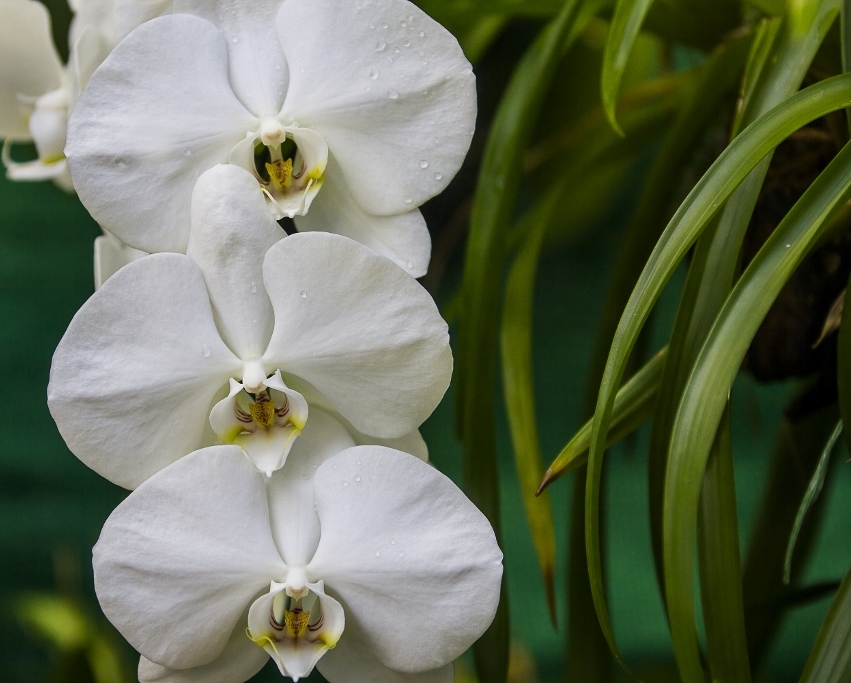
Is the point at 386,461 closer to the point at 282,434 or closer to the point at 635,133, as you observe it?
the point at 282,434

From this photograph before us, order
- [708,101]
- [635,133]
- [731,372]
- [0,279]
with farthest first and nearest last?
[0,279] → [635,133] → [708,101] → [731,372]

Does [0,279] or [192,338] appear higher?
[192,338]

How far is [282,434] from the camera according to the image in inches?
15.1

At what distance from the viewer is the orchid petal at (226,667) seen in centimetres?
40

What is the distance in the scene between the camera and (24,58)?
0.58 meters

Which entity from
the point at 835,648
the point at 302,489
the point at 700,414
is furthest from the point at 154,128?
the point at 835,648

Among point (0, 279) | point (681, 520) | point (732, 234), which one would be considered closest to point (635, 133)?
point (732, 234)

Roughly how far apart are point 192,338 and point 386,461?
4.3 inches

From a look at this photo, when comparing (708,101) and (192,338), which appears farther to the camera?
(708,101)

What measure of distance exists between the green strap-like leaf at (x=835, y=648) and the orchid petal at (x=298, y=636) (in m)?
0.23

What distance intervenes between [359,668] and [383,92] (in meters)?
0.30

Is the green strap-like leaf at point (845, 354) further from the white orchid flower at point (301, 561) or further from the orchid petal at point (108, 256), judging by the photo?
the orchid petal at point (108, 256)

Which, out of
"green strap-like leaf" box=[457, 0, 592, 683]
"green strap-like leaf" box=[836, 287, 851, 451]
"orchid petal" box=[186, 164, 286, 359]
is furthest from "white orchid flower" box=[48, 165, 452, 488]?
"green strap-like leaf" box=[836, 287, 851, 451]

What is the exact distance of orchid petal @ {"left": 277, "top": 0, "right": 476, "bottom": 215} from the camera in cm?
39
